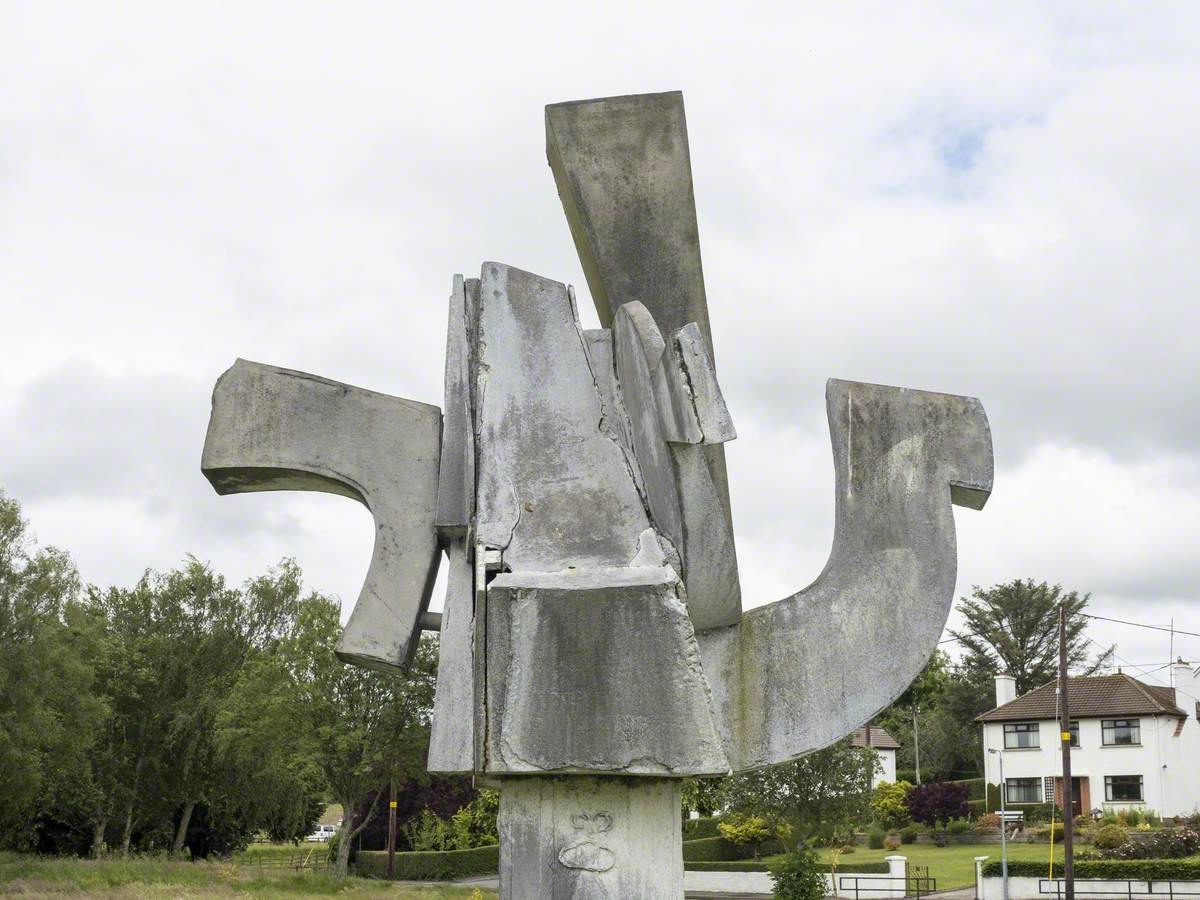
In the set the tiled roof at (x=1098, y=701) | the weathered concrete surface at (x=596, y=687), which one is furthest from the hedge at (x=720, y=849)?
the weathered concrete surface at (x=596, y=687)

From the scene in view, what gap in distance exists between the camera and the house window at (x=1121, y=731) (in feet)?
138

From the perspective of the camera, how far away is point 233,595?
42.8 m

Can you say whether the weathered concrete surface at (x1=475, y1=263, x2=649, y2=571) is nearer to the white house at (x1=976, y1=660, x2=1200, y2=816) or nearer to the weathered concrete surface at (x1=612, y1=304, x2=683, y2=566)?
the weathered concrete surface at (x1=612, y1=304, x2=683, y2=566)

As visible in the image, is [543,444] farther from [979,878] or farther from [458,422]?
[979,878]

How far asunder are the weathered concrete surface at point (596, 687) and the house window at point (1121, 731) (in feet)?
138

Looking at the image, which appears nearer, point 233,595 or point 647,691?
point 647,691

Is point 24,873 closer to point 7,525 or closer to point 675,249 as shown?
point 7,525

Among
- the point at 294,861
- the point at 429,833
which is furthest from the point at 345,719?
the point at 294,861

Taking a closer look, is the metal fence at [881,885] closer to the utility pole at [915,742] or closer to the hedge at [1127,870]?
the hedge at [1127,870]

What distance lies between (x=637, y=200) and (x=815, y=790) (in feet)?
79.7

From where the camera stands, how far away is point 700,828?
4003 centimetres

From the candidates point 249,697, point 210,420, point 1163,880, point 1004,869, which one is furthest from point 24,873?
point 210,420

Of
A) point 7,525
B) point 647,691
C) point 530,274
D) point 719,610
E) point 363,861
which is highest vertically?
point 7,525

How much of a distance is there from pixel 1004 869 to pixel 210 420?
2462 cm
